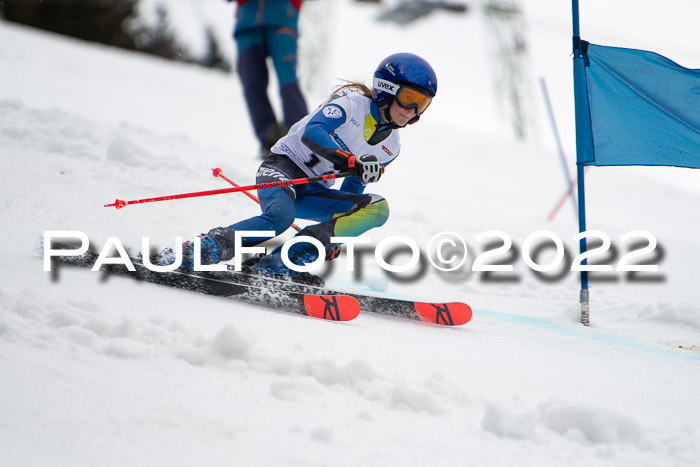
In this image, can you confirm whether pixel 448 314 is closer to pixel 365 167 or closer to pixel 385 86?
pixel 365 167

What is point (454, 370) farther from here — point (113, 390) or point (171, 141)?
point (171, 141)

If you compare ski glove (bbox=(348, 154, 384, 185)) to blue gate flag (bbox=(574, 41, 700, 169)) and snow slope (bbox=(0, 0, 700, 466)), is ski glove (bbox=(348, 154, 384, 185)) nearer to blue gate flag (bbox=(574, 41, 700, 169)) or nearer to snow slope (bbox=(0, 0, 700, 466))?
snow slope (bbox=(0, 0, 700, 466))

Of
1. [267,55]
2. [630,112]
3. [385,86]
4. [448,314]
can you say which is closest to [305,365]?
[448,314]

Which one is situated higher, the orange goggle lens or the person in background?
the person in background

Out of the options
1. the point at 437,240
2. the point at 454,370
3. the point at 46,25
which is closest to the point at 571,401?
the point at 454,370

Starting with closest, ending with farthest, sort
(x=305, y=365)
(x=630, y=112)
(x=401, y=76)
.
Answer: (x=305, y=365) < (x=401, y=76) < (x=630, y=112)

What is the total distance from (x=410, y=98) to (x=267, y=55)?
3994mm

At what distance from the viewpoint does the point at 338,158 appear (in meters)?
3.15

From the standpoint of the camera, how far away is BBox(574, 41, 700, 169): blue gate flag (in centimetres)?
371

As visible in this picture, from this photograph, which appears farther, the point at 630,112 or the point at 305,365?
the point at 630,112

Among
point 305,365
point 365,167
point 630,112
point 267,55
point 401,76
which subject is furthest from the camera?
point 267,55

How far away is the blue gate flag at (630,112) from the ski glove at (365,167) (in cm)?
137

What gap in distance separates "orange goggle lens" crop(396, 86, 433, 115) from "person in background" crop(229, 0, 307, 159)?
11.8 feet

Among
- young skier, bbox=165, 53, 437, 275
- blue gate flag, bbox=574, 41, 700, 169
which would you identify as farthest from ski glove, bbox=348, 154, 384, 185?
blue gate flag, bbox=574, 41, 700, 169
